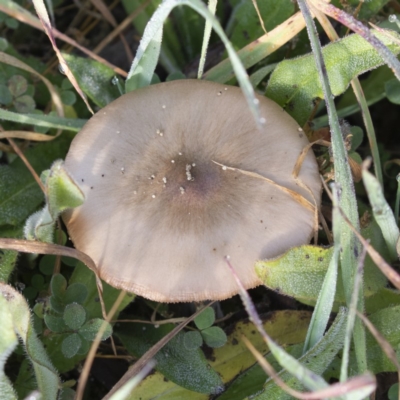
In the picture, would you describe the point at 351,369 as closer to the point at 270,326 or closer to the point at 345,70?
the point at 270,326

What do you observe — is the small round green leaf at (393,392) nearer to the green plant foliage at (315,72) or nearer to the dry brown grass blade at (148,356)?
the dry brown grass blade at (148,356)

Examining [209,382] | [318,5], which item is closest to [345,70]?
[318,5]

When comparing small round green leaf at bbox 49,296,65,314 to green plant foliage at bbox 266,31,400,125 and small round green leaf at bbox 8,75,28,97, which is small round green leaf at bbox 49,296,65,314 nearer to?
small round green leaf at bbox 8,75,28,97

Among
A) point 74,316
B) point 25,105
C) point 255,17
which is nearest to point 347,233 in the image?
point 74,316

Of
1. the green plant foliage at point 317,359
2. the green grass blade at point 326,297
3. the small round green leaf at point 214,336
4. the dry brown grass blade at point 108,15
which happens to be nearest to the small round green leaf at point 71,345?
the small round green leaf at point 214,336

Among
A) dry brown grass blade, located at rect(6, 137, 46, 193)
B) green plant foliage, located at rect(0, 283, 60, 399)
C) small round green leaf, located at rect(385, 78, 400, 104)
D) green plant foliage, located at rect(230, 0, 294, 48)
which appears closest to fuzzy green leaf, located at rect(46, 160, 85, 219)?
green plant foliage, located at rect(0, 283, 60, 399)

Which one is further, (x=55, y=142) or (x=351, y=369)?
(x=55, y=142)
